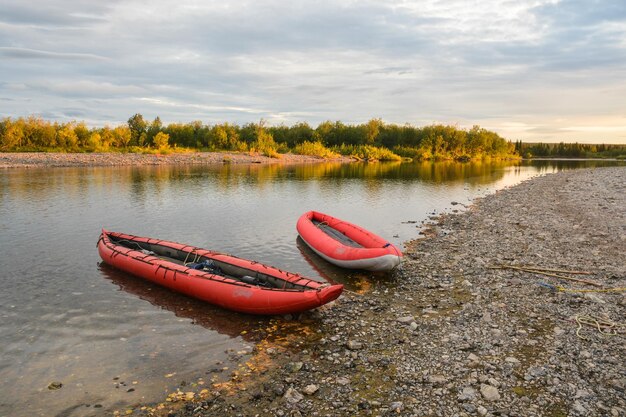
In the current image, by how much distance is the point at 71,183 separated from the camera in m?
42.8

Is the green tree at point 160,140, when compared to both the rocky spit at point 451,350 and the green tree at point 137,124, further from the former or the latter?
the rocky spit at point 451,350

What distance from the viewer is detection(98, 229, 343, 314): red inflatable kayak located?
1184 centimetres

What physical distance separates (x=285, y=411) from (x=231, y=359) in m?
2.67

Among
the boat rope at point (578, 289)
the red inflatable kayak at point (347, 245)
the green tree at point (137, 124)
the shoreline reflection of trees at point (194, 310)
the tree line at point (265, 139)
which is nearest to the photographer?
the shoreline reflection of trees at point (194, 310)

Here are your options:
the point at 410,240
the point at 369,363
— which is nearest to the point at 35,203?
the point at 410,240

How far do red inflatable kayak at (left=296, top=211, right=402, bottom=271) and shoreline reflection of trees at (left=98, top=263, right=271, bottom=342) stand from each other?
4979 mm

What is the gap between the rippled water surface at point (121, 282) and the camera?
9148 mm

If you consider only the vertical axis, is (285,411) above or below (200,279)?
below

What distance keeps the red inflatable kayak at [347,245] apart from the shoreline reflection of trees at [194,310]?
4979 millimetres

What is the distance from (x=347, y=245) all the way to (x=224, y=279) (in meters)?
6.84

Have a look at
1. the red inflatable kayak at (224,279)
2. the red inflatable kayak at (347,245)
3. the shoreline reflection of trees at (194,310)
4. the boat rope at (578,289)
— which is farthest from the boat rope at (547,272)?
the shoreline reflection of trees at (194,310)

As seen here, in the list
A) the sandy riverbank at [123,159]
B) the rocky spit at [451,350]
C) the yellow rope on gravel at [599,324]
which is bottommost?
the rocky spit at [451,350]

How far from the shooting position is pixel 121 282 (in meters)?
15.4

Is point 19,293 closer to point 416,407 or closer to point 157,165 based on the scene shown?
point 416,407
